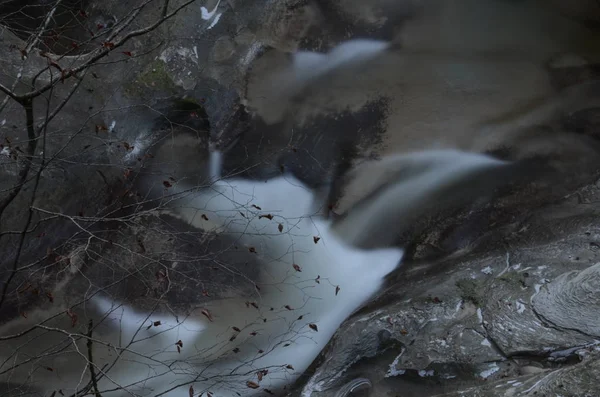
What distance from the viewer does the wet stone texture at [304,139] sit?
5410 mm

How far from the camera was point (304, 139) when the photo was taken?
20.2ft

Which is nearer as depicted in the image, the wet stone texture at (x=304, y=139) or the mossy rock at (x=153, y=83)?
the wet stone texture at (x=304, y=139)

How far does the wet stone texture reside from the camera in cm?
541

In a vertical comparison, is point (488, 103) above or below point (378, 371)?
above

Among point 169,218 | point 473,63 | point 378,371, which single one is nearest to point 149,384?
point 169,218

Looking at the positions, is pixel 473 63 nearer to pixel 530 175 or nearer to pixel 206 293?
pixel 530 175

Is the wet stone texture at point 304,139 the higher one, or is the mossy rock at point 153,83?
the mossy rock at point 153,83

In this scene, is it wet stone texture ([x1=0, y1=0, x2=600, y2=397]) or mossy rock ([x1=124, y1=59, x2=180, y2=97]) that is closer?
wet stone texture ([x1=0, y1=0, x2=600, y2=397])

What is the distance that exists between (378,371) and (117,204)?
3201mm

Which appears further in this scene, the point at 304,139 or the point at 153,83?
the point at 304,139

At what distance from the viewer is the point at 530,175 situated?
5.80m

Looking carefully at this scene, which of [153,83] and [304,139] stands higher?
[153,83]

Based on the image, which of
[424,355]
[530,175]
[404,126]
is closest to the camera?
[424,355]

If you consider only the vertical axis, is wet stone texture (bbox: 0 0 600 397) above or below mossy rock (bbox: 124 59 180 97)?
below
